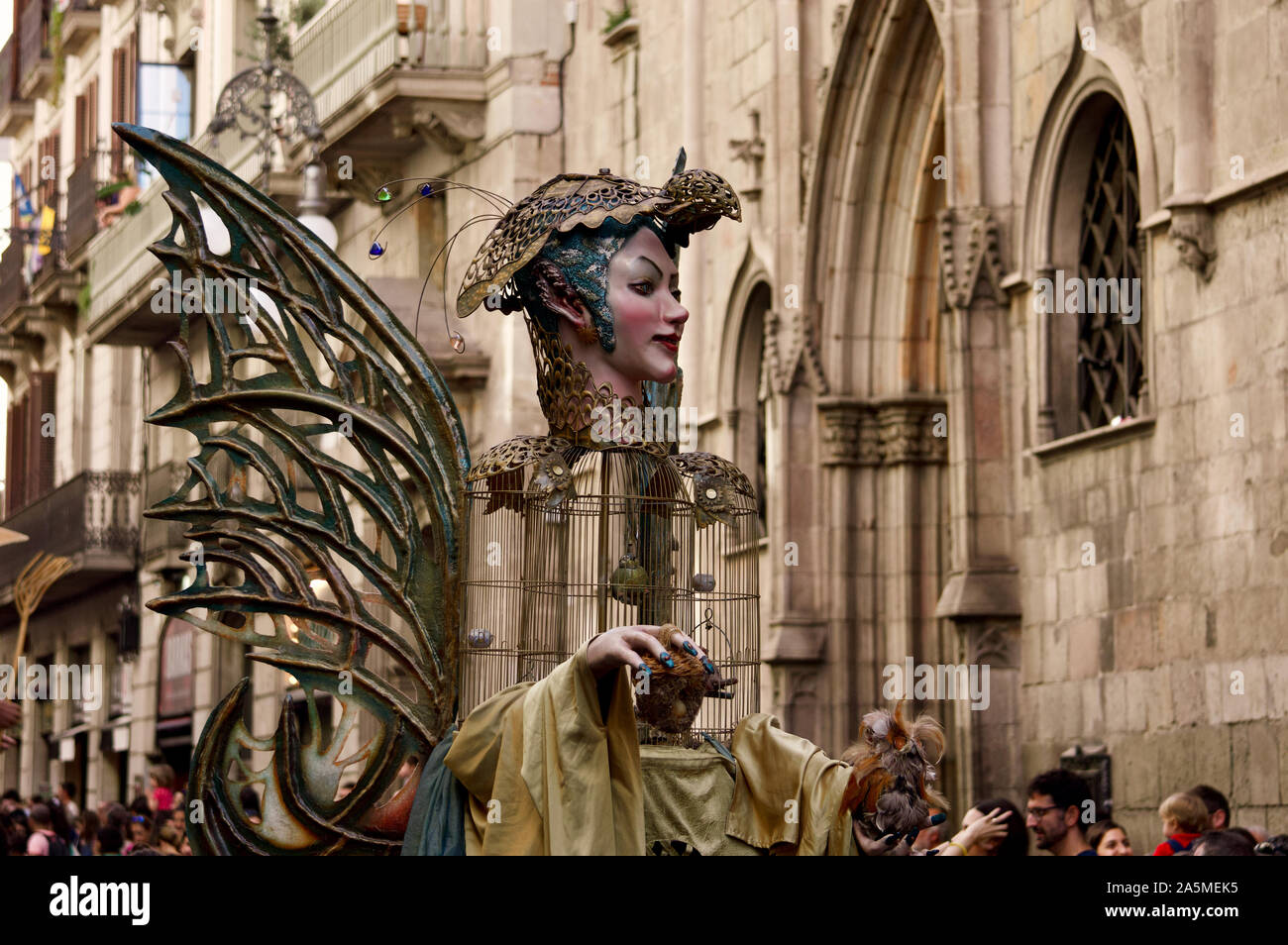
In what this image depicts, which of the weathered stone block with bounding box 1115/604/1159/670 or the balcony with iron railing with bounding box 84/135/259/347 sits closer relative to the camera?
the weathered stone block with bounding box 1115/604/1159/670

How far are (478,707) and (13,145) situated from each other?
43.3m

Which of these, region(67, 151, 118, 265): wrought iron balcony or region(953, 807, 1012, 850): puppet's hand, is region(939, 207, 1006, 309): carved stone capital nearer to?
region(953, 807, 1012, 850): puppet's hand

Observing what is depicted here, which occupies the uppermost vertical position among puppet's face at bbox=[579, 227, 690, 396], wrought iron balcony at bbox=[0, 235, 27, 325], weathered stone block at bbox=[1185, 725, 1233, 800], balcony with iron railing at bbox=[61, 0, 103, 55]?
balcony with iron railing at bbox=[61, 0, 103, 55]

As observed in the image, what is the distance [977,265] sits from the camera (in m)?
14.5

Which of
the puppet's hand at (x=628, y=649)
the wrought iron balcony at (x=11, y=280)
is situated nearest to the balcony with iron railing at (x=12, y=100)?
the wrought iron balcony at (x=11, y=280)

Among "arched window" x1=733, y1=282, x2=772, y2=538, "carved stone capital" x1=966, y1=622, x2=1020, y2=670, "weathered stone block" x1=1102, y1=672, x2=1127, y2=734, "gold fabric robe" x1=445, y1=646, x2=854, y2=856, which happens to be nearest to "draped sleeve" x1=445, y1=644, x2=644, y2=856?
"gold fabric robe" x1=445, y1=646, x2=854, y2=856

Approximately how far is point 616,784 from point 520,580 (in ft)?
2.68

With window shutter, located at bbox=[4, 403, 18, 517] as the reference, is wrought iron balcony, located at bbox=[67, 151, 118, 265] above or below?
above

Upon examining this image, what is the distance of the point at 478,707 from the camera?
5301 mm

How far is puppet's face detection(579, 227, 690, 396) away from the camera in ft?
18.9

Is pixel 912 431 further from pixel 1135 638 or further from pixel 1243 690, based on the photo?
pixel 1243 690

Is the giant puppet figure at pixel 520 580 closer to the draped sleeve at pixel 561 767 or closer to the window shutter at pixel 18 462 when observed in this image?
the draped sleeve at pixel 561 767

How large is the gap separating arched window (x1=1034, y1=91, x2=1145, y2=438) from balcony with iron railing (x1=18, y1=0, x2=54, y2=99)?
31503 mm
